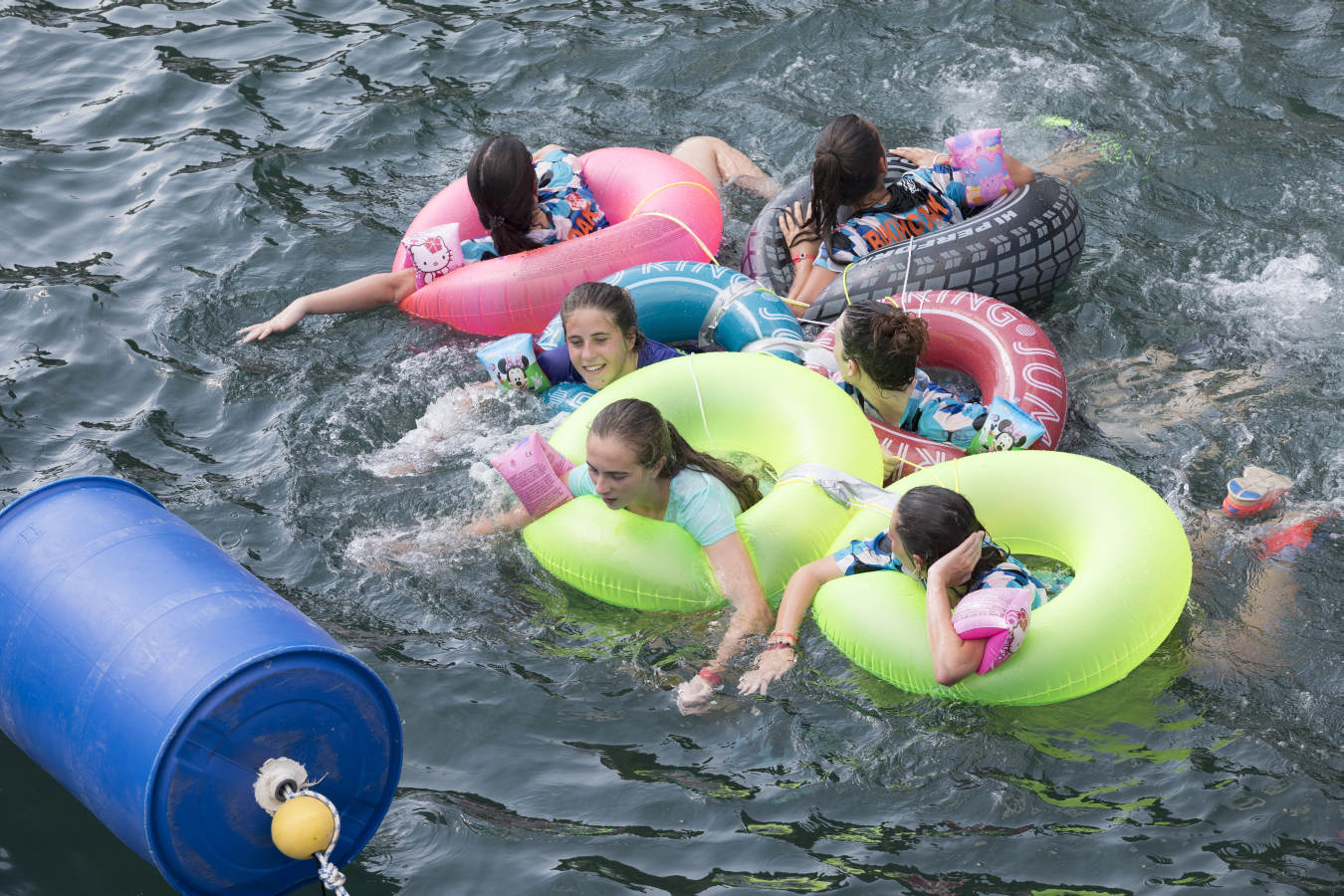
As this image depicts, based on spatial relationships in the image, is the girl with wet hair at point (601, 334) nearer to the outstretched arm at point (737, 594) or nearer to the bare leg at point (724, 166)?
the outstretched arm at point (737, 594)

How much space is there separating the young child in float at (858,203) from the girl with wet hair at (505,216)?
1210 mm

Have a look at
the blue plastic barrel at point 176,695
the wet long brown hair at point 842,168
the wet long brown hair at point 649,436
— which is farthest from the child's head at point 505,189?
the blue plastic barrel at point 176,695

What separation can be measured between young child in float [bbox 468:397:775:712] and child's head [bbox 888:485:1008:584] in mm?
686

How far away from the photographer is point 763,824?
4.09 m

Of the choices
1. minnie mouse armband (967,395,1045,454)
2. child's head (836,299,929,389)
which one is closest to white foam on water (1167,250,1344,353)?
minnie mouse armband (967,395,1045,454)

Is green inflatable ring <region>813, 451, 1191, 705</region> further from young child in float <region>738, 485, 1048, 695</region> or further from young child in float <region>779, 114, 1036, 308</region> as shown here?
young child in float <region>779, 114, 1036, 308</region>

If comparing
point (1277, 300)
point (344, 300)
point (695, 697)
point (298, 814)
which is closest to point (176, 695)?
point (298, 814)

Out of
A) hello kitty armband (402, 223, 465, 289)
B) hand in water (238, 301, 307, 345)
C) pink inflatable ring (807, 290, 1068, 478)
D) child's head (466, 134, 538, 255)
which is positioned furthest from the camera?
hello kitty armband (402, 223, 465, 289)

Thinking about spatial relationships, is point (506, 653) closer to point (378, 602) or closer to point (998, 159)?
point (378, 602)

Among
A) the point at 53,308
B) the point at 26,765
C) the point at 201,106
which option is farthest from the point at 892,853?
the point at 201,106

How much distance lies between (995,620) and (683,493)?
1.30 metres

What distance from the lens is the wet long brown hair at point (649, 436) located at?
15.0 ft

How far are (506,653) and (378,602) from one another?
65 centimetres

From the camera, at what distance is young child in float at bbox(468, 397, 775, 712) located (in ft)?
15.0
